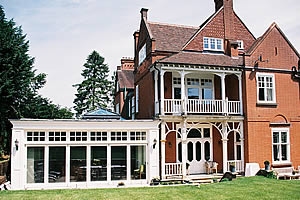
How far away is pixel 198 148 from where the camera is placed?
1841cm

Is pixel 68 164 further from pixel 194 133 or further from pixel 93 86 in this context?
pixel 93 86

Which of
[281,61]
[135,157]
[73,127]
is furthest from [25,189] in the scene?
[281,61]

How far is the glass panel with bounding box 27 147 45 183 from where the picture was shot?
14188 mm

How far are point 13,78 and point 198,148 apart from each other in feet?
45.0

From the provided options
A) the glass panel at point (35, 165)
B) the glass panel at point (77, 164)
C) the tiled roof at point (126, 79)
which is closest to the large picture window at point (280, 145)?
the glass panel at point (77, 164)

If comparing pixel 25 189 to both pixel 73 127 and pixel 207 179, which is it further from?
pixel 207 179

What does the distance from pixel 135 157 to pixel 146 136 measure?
1.22 metres

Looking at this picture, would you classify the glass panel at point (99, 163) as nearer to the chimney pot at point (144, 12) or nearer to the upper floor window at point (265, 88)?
the upper floor window at point (265, 88)

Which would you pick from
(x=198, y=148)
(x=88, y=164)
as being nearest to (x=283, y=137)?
(x=198, y=148)

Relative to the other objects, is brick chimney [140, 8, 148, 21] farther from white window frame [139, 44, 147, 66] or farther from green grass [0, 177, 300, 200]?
green grass [0, 177, 300, 200]

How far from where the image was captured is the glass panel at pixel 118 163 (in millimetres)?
15195

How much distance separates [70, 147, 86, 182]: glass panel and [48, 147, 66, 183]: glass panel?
14.8 inches

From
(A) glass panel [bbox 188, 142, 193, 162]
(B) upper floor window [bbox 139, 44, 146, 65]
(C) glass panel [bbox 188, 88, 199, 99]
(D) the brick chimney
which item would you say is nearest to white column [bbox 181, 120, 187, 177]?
(A) glass panel [bbox 188, 142, 193, 162]

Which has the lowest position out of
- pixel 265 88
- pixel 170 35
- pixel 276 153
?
pixel 276 153
